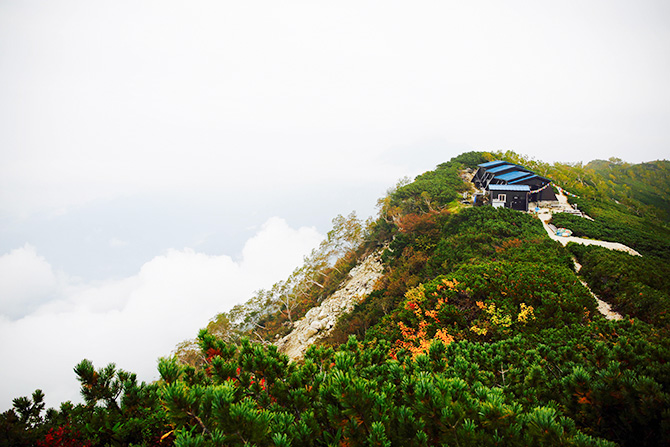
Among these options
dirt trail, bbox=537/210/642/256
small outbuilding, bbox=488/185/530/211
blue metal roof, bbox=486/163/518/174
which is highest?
blue metal roof, bbox=486/163/518/174

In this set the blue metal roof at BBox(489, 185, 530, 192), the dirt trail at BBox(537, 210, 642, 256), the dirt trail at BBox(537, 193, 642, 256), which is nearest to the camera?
the dirt trail at BBox(537, 210, 642, 256)

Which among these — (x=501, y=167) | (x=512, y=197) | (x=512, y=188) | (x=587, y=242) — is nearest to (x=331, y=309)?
(x=587, y=242)

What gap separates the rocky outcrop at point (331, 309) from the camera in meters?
21.3

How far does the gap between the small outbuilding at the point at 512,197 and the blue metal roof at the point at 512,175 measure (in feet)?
7.65

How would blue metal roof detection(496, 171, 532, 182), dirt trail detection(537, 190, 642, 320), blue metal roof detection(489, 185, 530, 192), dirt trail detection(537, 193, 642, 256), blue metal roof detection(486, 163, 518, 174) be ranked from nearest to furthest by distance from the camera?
dirt trail detection(537, 190, 642, 320), dirt trail detection(537, 193, 642, 256), blue metal roof detection(489, 185, 530, 192), blue metal roof detection(496, 171, 532, 182), blue metal roof detection(486, 163, 518, 174)

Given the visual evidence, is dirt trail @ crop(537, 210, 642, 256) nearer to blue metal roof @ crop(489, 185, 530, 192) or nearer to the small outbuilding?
the small outbuilding

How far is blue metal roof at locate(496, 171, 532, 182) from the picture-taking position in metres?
27.8

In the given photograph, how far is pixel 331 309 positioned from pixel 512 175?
71.8 feet

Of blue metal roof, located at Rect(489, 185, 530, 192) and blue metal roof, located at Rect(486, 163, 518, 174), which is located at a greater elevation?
blue metal roof, located at Rect(486, 163, 518, 174)

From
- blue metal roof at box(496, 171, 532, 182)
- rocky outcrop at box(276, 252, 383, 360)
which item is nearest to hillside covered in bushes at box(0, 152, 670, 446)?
rocky outcrop at box(276, 252, 383, 360)

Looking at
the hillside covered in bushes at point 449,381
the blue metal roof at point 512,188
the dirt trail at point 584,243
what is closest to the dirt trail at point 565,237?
the dirt trail at point 584,243

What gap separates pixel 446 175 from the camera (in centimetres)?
3641

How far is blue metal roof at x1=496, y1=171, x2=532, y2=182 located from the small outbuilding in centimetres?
233

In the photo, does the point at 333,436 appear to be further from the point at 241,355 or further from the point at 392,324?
the point at 392,324
